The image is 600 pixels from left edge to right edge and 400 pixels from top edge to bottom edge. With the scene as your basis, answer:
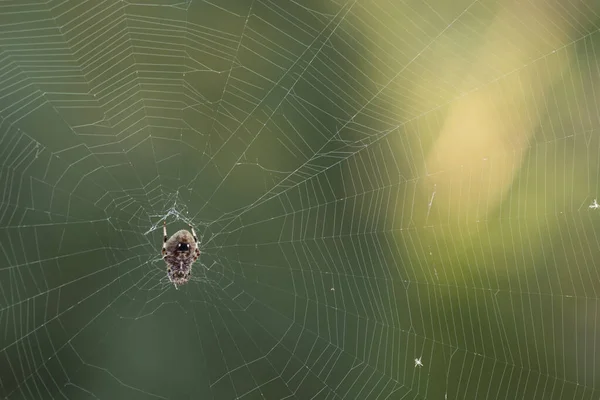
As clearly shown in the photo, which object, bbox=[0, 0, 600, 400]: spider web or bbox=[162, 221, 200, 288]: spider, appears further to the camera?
bbox=[0, 0, 600, 400]: spider web

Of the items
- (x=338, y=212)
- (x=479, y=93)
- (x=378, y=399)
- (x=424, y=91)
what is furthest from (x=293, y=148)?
(x=378, y=399)

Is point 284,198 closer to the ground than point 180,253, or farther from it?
farther from it

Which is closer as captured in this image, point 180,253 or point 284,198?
point 180,253

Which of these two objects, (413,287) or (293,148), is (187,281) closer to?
(293,148)
